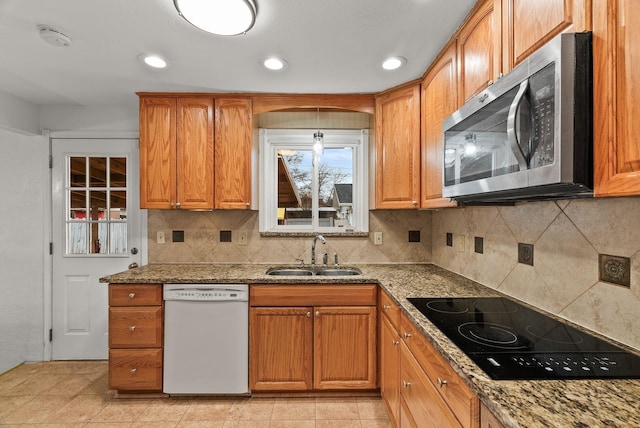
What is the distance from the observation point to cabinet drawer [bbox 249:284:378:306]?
2.16 meters

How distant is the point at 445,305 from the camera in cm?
151

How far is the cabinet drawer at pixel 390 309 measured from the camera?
170 cm

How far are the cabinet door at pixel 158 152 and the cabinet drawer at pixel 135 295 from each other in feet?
2.12

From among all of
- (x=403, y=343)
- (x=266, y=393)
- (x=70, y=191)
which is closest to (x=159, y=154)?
(x=70, y=191)

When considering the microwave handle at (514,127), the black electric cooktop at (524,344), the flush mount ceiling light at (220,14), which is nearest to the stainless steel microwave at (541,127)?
the microwave handle at (514,127)

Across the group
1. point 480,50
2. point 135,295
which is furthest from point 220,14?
point 135,295

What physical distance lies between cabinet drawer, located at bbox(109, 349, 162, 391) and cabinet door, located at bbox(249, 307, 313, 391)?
2.17 ft

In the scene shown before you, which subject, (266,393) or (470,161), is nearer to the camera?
(470,161)

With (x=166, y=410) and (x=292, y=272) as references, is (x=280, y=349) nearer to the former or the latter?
(x=292, y=272)

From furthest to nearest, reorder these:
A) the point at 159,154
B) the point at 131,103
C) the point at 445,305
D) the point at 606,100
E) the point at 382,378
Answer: the point at 131,103, the point at 159,154, the point at 382,378, the point at 445,305, the point at 606,100

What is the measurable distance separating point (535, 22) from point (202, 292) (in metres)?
2.25

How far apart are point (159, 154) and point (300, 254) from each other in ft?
4.66

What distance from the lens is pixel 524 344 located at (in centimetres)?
108

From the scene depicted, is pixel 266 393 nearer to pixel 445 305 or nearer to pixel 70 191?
pixel 445 305
